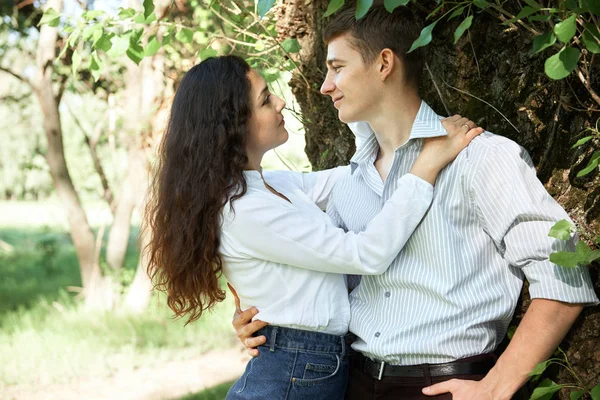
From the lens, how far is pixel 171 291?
2436 millimetres

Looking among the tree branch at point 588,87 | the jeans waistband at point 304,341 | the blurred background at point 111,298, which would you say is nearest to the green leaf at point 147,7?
the jeans waistband at point 304,341

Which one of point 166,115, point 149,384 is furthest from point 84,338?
point 166,115

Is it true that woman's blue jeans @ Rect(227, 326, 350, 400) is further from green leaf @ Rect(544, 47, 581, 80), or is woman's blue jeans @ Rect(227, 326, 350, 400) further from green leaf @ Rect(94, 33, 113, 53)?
green leaf @ Rect(94, 33, 113, 53)

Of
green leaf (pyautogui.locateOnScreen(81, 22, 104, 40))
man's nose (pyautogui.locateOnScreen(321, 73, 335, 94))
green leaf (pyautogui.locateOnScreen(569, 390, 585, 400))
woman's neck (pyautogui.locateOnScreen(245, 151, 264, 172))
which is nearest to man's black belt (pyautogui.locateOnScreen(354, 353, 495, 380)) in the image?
green leaf (pyautogui.locateOnScreen(569, 390, 585, 400))

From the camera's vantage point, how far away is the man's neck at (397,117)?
2.35 metres

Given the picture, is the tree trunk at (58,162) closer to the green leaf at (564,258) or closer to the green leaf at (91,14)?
the green leaf at (91,14)

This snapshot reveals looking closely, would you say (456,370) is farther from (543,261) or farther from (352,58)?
(352,58)

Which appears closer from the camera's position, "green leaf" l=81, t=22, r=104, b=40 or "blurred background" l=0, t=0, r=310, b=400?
"green leaf" l=81, t=22, r=104, b=40

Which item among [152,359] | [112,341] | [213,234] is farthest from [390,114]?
[112,341]

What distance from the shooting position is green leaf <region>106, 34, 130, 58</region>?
3.47 m

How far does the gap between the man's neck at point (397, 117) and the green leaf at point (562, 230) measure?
2.18 feet

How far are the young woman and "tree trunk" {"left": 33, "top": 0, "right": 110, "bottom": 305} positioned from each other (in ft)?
18.7

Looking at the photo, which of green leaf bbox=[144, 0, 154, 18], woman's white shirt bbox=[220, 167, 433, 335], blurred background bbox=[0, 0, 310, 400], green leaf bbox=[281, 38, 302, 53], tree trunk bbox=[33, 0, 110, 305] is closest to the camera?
woman's white shirt bbox=[220, 167, 433, 335]

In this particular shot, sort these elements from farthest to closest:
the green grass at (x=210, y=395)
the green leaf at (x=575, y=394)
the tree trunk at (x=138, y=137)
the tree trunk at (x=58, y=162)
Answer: the tree trunk at (x=138, y=137)
the tree trunk at (x=58, y=162)
the green grass at (x=210, y=395)
the green leaf at (x=575, y=394)
